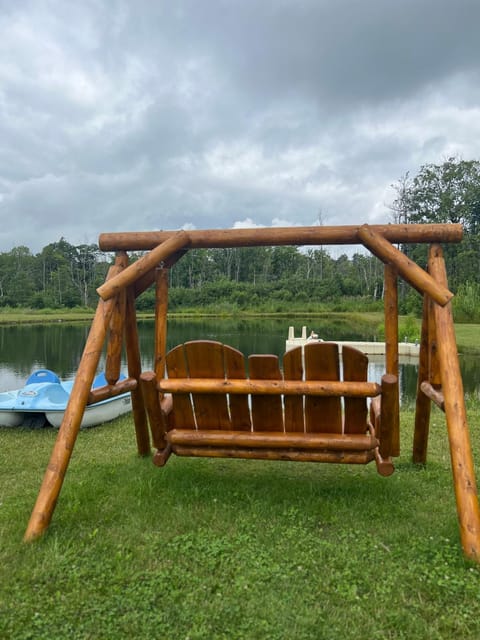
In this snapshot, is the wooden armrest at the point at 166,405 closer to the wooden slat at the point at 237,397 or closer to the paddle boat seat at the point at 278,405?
the paddle boat seat at the point at 278,405

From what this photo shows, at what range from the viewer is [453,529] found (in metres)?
2.69

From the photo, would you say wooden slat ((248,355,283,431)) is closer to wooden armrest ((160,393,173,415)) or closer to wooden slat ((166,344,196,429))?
wooden slat ((166,344,196,429))

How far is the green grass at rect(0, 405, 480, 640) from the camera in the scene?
1.92m

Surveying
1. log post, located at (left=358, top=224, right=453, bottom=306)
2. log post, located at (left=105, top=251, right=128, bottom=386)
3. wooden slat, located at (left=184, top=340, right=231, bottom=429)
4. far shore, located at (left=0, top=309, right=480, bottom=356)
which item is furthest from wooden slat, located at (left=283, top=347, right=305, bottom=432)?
far shore, located at (left=0, top=309, right=480, bottom=356)

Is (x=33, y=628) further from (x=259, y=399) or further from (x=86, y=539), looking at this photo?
(x=259, y=399)

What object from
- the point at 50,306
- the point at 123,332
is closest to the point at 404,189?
the point at 50,306

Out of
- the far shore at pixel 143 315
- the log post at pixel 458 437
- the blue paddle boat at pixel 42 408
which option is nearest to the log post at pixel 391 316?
the log post at pixel 458 437

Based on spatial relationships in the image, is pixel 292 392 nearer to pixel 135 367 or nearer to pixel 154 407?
pixel 154 407

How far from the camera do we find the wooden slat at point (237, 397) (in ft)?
9.41

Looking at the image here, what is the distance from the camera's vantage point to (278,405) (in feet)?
9.61

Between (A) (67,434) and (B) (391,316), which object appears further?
(B) (391,316)

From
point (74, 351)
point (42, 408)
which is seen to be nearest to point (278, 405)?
point (42, 408)

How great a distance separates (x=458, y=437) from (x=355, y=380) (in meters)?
0.64

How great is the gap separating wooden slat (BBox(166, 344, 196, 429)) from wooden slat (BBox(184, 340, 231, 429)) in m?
0.03
